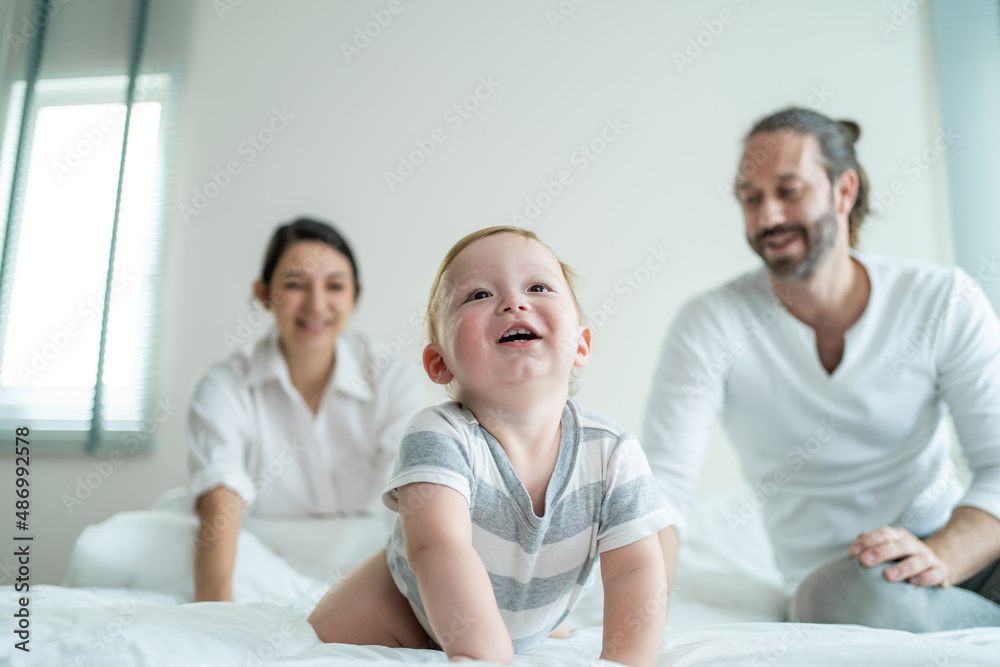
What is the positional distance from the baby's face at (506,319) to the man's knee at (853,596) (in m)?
0.57

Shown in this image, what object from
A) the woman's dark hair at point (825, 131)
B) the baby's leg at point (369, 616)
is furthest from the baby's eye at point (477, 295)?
the woman's dark hair at point (825, 131)

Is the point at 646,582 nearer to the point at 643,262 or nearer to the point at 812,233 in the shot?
the point at 812,233

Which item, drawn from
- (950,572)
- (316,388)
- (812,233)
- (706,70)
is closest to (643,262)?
(706,70)

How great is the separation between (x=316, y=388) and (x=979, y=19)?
2.19 metres

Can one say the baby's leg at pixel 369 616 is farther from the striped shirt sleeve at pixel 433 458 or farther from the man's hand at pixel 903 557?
the man's hand at pixel 903 557

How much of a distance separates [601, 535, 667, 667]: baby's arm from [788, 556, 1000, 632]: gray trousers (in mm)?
446

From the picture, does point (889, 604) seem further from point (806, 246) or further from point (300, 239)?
point (300, 239)

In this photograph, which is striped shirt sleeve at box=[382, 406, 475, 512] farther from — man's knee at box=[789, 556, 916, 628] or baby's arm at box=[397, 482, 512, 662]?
man's knee at box=[789, 556, 916, 628]

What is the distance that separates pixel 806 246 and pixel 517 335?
31.5 inches

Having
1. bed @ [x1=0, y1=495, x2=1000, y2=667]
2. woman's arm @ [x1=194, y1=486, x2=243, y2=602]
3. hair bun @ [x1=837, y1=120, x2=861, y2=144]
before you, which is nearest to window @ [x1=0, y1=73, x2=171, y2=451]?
woman's arm @ [x1=194, y1=486, x2=243, y2=602]

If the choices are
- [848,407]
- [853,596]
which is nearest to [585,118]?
[848,407]

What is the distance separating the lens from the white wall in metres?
1.94

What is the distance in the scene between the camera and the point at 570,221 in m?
2.00

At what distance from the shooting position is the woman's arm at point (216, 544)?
1133mm
